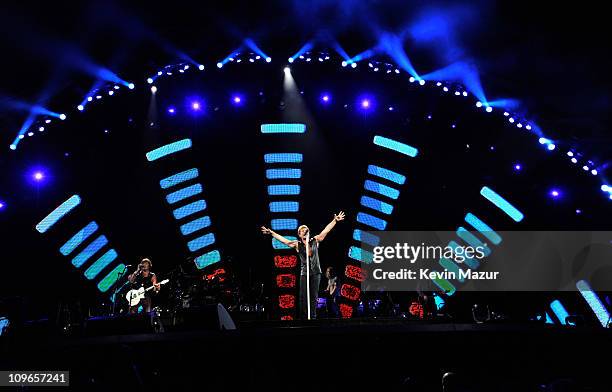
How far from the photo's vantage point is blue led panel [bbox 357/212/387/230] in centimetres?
1605

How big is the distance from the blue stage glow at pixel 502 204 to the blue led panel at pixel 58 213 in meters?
11.6

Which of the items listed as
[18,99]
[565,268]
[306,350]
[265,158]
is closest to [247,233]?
[265,158]

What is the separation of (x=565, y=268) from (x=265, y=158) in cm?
895

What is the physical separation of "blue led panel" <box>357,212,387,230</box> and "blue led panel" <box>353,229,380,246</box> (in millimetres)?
377

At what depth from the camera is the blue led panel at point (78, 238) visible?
13727 millimetres

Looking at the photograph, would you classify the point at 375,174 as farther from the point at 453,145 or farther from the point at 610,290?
the point at 610,290

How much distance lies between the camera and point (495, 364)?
3777 millimetres

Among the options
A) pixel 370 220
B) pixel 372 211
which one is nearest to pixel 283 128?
pixel 372 211

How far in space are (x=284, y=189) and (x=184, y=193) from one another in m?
3.09

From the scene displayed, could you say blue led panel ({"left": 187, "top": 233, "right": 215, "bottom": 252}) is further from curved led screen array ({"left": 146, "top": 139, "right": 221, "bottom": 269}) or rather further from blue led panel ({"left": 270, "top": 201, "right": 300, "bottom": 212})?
blue led panel ({"left": 270, "top": 201, "right": 300, "bottom": 212})

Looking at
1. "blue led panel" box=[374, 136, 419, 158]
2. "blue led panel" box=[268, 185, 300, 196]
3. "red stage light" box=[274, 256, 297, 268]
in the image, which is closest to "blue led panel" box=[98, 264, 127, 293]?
"red stage light" box=[274, 256, 297, 268]

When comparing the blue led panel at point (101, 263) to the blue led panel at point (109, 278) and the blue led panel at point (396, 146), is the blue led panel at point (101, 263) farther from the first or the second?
the blue led panel at point (396, 146)

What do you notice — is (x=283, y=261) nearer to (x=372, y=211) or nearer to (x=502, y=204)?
(x=372, y=211)

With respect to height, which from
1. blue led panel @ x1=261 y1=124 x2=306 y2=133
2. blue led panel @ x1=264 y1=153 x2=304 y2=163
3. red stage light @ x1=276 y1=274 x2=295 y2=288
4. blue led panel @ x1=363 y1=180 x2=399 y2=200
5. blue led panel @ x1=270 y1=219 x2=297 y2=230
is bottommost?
red stage light @ x1=276 y1=274 x2=295 y2=288
